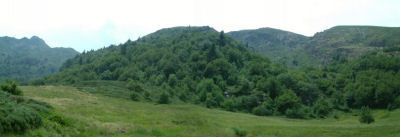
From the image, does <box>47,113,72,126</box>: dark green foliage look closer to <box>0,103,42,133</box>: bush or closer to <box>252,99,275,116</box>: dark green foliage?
<box>0,103,42,133</box>: bush

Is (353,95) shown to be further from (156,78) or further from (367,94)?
(156,78)

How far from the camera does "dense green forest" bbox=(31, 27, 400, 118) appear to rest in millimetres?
94312

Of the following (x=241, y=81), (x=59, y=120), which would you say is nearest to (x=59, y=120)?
(x=59, y=120)

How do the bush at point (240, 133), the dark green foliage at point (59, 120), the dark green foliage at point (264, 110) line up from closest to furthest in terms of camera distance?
the dark green foliage at point (59, 120)
the bush at point (240, 133)
the dark green foliage at point (264, 110)

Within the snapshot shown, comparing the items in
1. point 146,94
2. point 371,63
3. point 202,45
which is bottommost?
point 146,94

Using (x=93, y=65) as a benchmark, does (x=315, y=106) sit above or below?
below

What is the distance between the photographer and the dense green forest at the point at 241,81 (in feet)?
309

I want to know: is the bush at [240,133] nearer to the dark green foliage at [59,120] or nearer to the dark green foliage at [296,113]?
the dark green foliage at [59,120]

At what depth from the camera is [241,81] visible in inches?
4705

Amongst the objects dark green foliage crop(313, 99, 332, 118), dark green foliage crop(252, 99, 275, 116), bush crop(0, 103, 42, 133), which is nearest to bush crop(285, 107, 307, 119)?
dark green foliage crop(252, 99, 275, 116)

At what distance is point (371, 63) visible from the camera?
136875 mm

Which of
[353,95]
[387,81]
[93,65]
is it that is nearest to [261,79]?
[353,95]

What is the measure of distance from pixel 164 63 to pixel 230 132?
12306cm

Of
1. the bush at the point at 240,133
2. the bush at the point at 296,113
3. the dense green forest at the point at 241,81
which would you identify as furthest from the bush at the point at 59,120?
the bush at the point at 296,113
